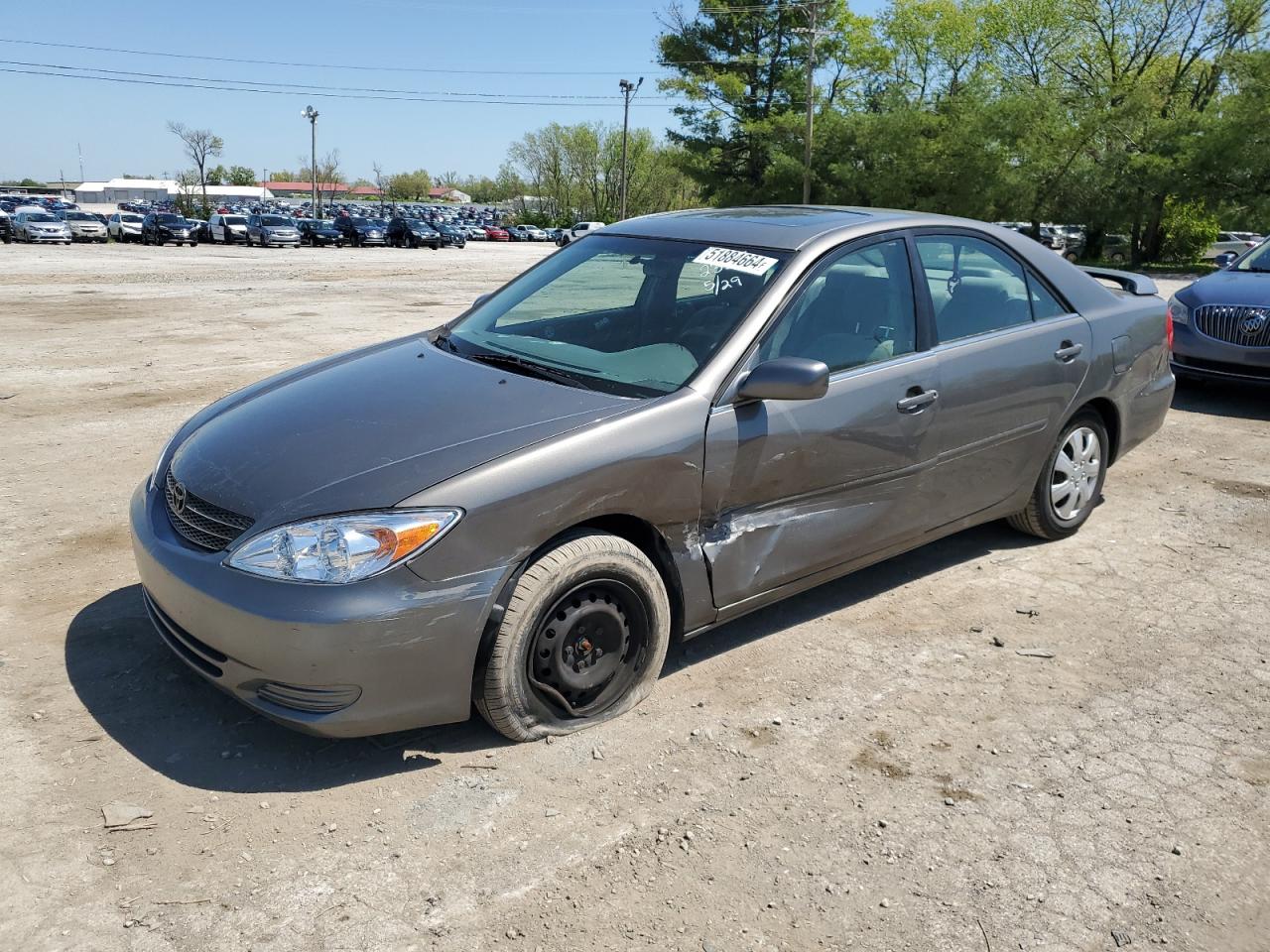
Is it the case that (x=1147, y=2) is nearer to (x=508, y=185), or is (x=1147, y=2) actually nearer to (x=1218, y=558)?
(x=1218, y=558)

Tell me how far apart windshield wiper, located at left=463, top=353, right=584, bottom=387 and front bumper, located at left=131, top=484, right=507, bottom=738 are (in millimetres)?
897

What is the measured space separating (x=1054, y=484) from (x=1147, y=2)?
48.8 m

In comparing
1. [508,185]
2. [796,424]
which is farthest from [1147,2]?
[508,185]

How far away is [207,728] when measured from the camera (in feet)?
10.8

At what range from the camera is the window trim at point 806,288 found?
3.55m

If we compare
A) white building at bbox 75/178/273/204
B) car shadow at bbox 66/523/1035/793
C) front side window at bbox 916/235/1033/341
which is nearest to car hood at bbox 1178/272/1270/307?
front side window at bbox 916/235/1033/341

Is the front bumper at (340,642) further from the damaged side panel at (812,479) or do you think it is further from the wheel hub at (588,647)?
the damaged side panel at (812,479)

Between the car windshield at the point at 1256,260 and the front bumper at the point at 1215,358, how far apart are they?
106 centimetres

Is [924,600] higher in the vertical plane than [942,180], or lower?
lower

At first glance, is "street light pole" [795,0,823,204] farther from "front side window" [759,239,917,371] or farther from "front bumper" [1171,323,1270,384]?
"front side window" [759,239,917,371]

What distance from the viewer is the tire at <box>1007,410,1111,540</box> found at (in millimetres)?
4996

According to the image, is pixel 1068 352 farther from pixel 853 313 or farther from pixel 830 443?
pixel 830 443

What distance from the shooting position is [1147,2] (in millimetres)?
44531

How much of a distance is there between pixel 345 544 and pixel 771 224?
231 cm
